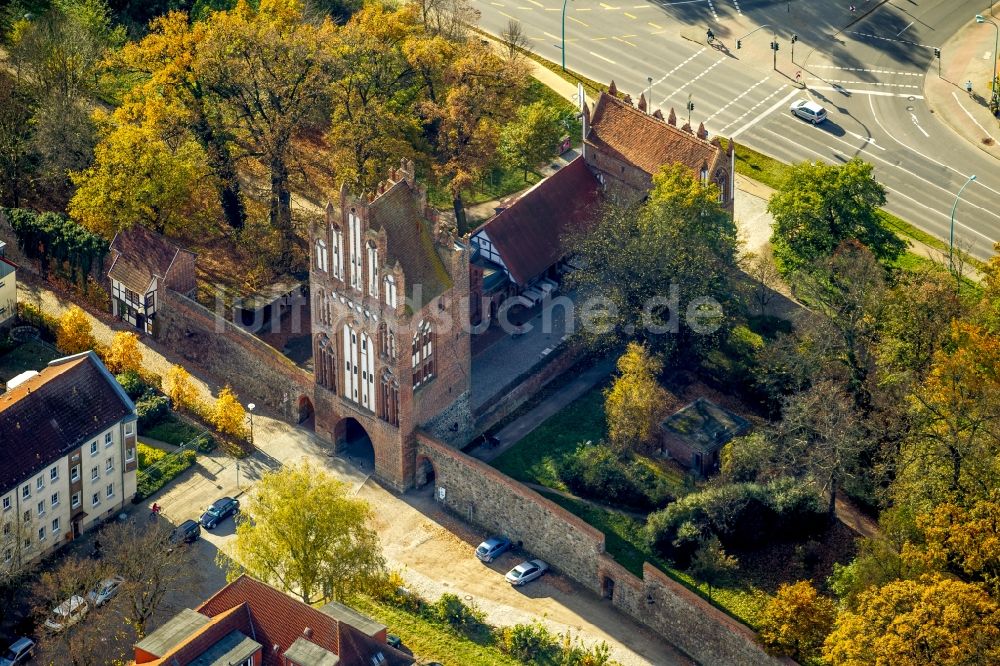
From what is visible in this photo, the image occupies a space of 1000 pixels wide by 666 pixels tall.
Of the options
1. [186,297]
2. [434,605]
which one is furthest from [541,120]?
[434,605]

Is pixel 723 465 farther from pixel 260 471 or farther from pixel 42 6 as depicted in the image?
pixel 42 6

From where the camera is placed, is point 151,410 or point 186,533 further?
point 151,410

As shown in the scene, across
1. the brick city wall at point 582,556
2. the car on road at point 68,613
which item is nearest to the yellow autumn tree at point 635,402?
the brick city wall at point 582,556

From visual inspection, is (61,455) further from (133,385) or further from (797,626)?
(797,626)

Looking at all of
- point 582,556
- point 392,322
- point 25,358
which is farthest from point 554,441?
point 25,358

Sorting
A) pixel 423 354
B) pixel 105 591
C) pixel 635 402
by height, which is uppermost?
pixel 423 354

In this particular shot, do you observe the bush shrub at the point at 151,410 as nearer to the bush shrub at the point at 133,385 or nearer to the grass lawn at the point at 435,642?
the bush shrub at the point at 133,385

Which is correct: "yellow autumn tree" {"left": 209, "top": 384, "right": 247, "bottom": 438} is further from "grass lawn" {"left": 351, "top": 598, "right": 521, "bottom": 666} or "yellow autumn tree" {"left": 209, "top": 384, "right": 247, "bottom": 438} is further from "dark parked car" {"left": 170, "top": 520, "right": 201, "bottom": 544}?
"grass lawn" {"left": 351, "top": 598, "right": 521, "bottom": 666}
